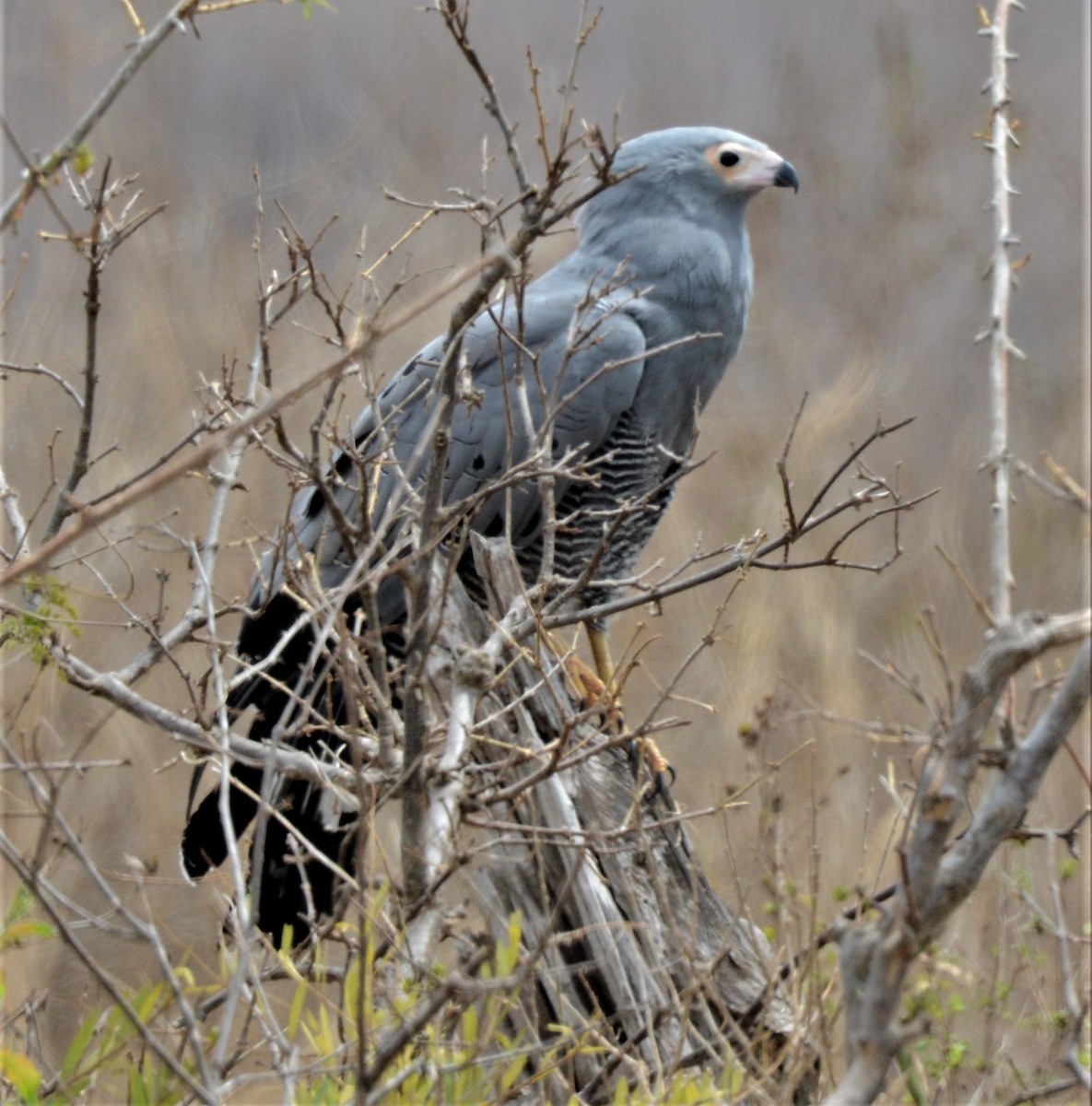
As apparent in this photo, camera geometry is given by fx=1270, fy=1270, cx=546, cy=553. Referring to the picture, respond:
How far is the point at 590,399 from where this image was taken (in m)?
1.84

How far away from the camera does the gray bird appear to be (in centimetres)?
173

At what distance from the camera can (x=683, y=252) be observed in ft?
6.42

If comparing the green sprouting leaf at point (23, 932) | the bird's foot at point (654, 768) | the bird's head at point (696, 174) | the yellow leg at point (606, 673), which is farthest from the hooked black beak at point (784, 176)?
the green sprouting leaf at point (23, 932)

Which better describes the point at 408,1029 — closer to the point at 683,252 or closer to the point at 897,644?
the point at 683,252

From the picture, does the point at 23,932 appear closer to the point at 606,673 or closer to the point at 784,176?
the point at 606,673

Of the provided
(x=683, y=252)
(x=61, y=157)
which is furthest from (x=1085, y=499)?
(x=683, y=252)

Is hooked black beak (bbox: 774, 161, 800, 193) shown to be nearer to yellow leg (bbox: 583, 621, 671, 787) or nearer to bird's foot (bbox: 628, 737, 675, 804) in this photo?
yellow leg (bbox: 583, 621, 671, 787)

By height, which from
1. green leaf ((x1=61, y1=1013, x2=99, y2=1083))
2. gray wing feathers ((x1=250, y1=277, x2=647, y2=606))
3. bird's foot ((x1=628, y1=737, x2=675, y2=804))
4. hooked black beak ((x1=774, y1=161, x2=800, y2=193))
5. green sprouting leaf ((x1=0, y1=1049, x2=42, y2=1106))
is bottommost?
bird's foot ((x1=628, y1=737, x2=675, y2=804))

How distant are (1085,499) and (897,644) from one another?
258 cm

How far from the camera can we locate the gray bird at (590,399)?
173cm

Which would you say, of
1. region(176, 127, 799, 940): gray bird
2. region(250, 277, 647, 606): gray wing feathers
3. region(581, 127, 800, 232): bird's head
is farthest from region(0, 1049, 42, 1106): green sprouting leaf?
region(581, 127, 800, 232): bird's head

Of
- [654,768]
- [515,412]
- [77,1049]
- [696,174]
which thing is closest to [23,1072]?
[77,1049]

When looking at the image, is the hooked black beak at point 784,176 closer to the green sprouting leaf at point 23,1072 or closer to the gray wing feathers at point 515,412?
the gray wing feathers at point 515,412

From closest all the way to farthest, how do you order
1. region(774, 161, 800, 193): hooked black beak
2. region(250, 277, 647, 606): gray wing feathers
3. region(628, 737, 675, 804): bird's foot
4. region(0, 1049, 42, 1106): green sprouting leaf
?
region(0, 1049, 42, 1106): green sprouting leaf → region(628, 737, 675, 804): bird's foot → region(250, 277, 647, 606): gray wing feathers → region(774, 161, 800, 193): hooked black beak
